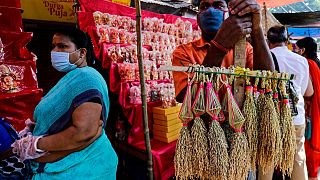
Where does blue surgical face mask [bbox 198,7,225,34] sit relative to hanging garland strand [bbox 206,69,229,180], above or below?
above

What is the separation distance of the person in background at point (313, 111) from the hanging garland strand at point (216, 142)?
8.89ft

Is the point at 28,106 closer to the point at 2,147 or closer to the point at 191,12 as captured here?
the point at 2,147

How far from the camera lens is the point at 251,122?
41.8 inches

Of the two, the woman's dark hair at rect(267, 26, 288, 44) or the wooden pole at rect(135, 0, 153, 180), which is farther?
the woman's dark hair at rect(267, 26, 288, 44)

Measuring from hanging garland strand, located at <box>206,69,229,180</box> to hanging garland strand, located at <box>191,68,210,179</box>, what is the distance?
0.02 metres

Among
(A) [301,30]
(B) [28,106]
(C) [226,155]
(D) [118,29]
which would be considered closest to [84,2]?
(D) [118,29]

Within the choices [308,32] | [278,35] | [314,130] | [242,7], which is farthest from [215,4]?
[308,32]

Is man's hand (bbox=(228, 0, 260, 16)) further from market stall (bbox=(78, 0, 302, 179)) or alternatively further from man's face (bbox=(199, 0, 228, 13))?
market stall (bbox=(78, 0, 302, 179))

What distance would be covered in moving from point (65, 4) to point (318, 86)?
11.9 feet

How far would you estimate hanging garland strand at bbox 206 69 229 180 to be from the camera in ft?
3.24

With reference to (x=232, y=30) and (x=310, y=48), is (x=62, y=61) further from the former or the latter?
(x=310, y=48)

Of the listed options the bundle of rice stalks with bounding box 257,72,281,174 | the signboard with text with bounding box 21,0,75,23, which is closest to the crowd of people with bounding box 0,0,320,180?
the bundle of rice stalks with bounding box 257,72,281,174

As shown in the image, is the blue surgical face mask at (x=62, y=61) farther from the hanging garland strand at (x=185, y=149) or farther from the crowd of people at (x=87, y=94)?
the hanging garland strand at (x=185, y=149)

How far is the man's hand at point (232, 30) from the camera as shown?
0.98 meters
